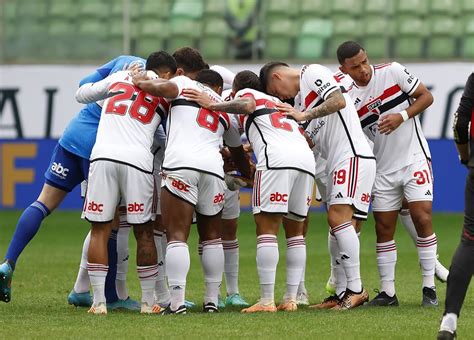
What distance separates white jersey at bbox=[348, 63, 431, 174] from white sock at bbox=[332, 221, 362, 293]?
0.87m

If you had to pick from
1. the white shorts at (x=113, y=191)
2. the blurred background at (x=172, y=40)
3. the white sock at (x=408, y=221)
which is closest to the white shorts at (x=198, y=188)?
the white shorts at (x=113, y=191)

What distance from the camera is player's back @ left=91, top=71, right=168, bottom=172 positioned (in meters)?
9.78

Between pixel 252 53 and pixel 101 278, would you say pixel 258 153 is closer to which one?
pixel 101 278

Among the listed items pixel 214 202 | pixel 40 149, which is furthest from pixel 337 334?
pixel 40 149

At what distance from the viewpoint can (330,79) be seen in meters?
10.2

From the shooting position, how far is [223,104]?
387 inches

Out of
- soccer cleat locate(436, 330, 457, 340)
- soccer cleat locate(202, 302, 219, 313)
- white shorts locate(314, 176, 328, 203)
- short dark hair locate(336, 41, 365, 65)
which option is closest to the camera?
soccer cleat locate(436, 330, 457, 340)

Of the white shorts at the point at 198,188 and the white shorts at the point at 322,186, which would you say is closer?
the white shorts at the point at 198,188

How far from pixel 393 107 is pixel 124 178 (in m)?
2.53

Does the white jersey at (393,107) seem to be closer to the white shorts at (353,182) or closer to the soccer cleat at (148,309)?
the white shorts at (353,182)

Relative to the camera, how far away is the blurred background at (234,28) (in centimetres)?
2233

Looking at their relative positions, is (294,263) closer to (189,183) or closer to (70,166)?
(189,183)

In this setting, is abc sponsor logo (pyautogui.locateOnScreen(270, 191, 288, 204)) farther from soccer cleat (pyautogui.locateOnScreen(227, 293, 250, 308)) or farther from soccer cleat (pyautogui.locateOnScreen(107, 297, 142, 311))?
soccer cleat (pyautogui.locateOnScreen(107, 297, 142, 311))

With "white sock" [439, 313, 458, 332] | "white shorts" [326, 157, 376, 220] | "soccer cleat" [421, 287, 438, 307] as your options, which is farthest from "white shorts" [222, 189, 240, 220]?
"white sock" [439, 313, 458, 332]
